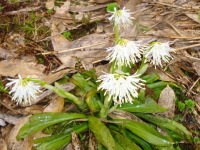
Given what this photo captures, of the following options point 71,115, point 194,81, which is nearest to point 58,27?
point 71,115

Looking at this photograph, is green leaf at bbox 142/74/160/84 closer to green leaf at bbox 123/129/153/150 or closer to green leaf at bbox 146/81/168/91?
green leaf at bbox 146/81/168/91

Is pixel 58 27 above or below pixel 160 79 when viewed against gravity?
above

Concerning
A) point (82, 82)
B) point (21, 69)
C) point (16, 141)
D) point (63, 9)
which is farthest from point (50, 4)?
point (16, 141)

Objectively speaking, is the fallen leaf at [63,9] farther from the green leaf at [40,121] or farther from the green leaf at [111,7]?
the green leaf at [40,121]

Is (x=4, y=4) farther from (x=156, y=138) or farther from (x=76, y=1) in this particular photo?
(x=156, y=138)

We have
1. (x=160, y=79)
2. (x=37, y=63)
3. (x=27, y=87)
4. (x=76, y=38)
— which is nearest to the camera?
(x=27, y=87)

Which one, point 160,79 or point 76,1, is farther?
point 76,1
